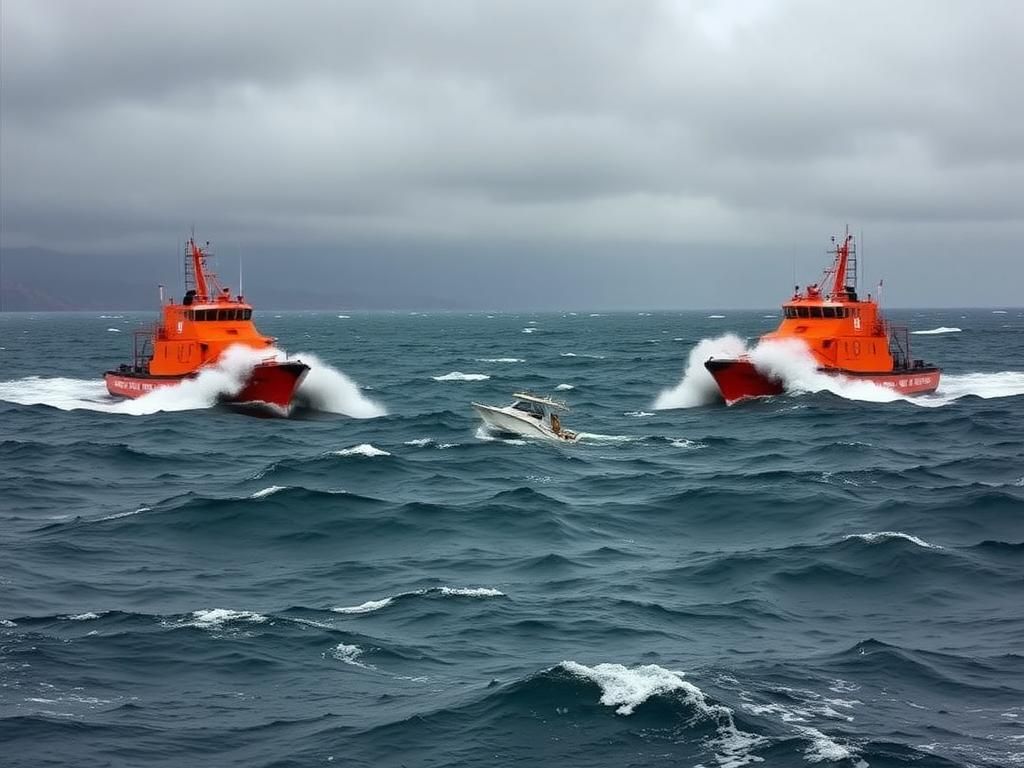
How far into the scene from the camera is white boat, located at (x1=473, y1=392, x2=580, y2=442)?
44.7 meters

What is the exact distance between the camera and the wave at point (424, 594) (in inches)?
858

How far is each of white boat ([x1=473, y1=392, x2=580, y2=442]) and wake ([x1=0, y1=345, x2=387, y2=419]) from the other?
39.2 feet

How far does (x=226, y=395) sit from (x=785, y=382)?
90.9 ft

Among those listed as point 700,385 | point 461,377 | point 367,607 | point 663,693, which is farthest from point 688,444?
point 461,377

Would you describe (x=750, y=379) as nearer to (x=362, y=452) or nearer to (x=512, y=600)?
(x=362, y=452)

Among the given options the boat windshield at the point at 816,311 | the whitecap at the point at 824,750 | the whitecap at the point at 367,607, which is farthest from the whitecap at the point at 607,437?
the whitecap at the point at 824,750

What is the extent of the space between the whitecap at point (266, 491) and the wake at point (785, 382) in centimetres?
3060

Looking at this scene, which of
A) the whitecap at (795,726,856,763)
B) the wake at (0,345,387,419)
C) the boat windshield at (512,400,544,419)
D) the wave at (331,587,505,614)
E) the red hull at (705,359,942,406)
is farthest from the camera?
the red hull at (705,359,942,406)

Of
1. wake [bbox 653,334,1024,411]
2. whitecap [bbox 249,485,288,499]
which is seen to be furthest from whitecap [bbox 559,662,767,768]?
wake [bbox 653,334,1024,411]

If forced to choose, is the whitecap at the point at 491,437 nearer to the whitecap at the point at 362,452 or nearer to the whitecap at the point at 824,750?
the whitecap at the point at 362,452

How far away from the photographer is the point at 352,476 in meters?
36.5

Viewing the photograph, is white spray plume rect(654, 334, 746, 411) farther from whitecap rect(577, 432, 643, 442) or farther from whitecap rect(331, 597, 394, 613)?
whitecap rect(331, 597, 394, 613)

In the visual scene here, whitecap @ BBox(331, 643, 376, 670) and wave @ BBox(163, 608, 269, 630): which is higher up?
wave @ BBox(163, 608, 269, 630)

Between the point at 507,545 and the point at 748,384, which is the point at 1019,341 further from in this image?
the point at 507,545
